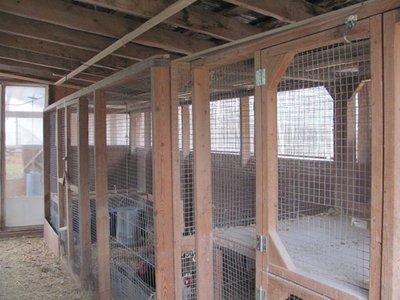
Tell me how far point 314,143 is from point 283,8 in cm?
101

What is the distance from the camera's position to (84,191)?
145 inches

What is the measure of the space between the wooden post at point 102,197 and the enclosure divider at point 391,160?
7.77ft

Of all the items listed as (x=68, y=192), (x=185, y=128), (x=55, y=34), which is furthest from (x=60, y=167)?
(x=185, y=128)

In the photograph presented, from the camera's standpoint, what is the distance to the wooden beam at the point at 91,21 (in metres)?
2.58

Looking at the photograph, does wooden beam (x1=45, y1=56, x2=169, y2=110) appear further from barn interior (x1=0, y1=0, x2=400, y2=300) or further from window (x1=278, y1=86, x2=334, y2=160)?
window (x1=278, y1=86, x2=334, y2=160)

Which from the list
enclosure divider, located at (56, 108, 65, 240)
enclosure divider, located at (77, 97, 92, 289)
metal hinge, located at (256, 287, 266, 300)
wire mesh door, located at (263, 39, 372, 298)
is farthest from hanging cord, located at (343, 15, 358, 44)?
enclosure divider, located at (56, 108, 65, 240)

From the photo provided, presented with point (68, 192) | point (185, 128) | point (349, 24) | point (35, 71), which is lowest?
point (68, 192)

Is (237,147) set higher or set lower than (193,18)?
lower

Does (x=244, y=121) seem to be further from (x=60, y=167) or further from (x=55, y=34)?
(x=60, y=167)

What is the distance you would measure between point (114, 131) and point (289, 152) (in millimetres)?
2197

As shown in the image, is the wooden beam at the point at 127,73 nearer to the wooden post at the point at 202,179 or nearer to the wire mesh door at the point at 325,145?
the wooden post at the point at 202,179

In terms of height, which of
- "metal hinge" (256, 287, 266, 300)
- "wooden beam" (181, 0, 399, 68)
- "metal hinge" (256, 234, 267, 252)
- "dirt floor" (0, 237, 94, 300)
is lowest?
"dirt floor" (0, 237, 94, 300)

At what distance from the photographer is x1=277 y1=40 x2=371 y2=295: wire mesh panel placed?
5.68 ft

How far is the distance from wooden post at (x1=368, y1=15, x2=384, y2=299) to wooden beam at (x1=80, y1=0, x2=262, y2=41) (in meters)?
1.46
